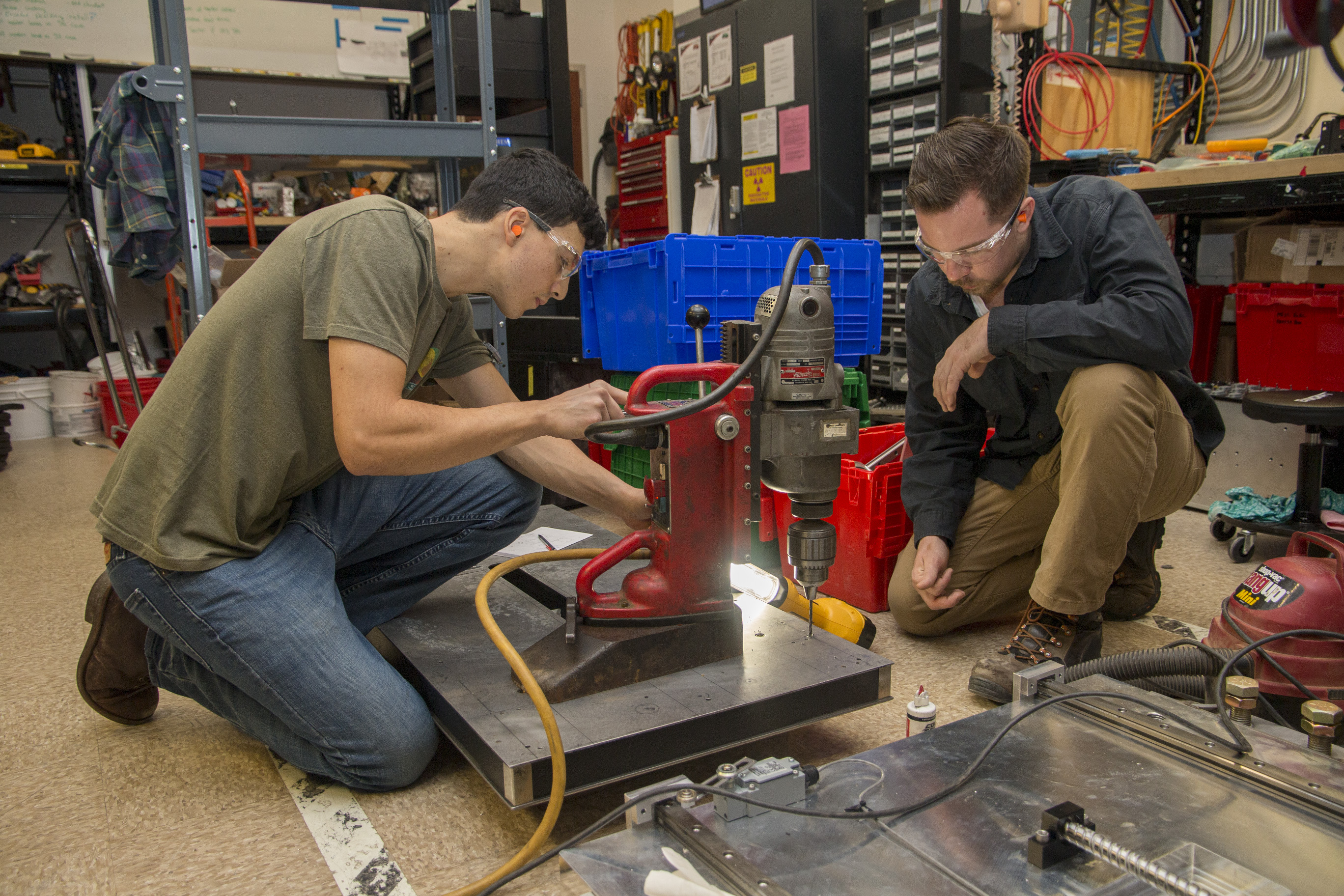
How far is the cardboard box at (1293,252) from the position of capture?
285 cm

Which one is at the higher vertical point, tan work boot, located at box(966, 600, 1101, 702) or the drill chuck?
the drill chuck

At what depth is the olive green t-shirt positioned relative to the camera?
1.39 m

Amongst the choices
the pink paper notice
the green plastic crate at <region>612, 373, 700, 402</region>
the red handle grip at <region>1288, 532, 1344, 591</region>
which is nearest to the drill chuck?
the red handle grip at <region>1288, 532, 1344, 591</region>

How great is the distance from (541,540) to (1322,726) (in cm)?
163

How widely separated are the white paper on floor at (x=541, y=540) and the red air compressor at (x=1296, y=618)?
1.38 metres

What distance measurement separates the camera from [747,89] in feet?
14.7

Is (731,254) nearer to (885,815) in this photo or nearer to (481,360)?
(481,360)

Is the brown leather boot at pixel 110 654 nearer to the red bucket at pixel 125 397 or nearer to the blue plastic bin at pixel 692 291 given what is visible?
the blue plastic bin at pixel 692 291

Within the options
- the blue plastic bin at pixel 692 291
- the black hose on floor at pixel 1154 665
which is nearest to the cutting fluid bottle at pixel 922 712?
the black hose on floor at pixel 1154 665

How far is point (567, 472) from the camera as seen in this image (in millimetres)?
1833

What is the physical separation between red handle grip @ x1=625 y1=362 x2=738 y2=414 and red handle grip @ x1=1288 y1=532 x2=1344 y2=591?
3.55ft

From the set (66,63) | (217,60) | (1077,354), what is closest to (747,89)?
(1077,354)

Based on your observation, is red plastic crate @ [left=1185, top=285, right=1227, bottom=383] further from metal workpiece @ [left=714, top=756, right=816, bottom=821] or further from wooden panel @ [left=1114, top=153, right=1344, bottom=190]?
metal workpiece @ [left=714, top=756, right=816, bottom=821]

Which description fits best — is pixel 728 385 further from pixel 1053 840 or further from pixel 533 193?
pixel 1053 840
